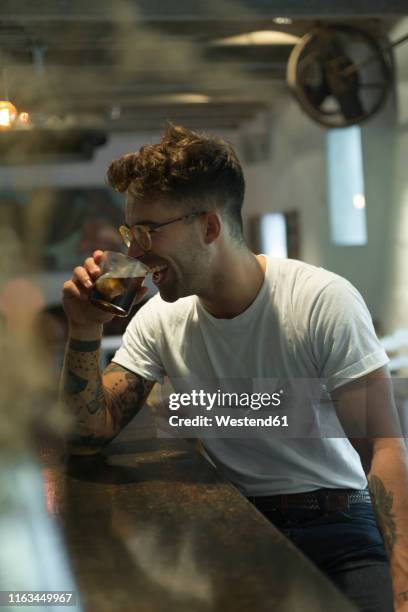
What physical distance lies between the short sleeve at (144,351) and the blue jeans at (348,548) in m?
0.27

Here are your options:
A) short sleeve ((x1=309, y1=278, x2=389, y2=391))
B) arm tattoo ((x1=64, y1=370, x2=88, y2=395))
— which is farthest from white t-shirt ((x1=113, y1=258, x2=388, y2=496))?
arm tattoo ((x1=64, y1=370, x2=88, y2=395))

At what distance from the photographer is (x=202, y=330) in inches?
42.2

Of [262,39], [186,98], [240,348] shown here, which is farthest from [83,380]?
[262,39]

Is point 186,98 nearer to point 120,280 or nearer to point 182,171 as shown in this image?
point 182,171

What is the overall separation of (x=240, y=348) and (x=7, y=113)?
76cm

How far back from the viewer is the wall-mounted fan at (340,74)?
1745 millimetres

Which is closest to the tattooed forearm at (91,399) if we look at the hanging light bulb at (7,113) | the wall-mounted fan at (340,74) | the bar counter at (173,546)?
the bar counter at (173,546)

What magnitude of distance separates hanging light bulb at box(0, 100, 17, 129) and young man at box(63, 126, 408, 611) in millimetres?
489

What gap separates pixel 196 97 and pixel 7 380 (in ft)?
2.72

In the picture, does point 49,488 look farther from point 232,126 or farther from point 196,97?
point 196,97

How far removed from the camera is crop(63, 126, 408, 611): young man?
949 mm

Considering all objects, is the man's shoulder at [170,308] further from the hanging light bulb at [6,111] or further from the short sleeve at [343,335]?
the hanging light bulb at [6,111]

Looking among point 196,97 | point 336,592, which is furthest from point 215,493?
point 196,97

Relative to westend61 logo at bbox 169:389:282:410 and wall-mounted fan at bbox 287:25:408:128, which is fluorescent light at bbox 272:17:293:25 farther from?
westend61 logo at bbox 169:389:282:410
